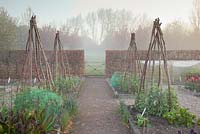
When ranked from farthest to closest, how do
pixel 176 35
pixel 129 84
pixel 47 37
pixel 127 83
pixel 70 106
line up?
1. pixel 47 37
2. pixel 176 35
3. pixel 127 83
4. pixel 129 84
5. pixel 70 106

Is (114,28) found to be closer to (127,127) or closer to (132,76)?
(132,76)

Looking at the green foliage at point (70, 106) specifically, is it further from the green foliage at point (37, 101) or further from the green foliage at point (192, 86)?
the green foliage at point (192, 86)

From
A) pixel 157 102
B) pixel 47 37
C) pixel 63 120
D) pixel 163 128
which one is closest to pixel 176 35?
pixel 47 37

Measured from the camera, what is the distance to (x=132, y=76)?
11672mm

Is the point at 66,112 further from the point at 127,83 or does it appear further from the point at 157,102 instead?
the point at 127,83

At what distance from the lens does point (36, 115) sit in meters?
4.82

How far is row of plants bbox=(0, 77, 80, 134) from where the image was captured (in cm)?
428

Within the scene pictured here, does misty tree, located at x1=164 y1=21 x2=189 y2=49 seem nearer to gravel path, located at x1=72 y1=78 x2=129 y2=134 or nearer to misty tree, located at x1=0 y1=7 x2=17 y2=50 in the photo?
misty tree, located at x1=0 y1=7 x2=17 y2=50

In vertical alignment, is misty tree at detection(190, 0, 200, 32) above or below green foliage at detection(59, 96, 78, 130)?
above

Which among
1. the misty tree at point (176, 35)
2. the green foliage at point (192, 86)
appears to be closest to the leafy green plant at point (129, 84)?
the green foliage at point (192, 86)

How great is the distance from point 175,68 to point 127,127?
13795mm

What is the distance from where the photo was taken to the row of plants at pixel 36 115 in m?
→ 4.28

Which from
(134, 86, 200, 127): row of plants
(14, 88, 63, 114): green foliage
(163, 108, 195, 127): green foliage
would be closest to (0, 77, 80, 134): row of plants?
(14, 88, 63, 114): green foliage

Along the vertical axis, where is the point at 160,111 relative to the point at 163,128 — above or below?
above
